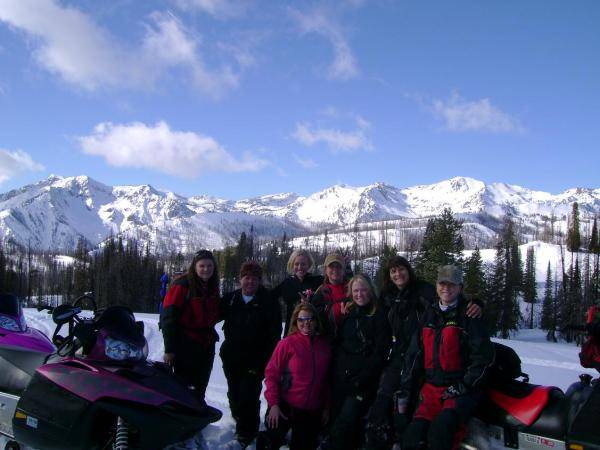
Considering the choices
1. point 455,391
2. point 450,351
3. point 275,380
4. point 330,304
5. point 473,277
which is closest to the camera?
point 455,391

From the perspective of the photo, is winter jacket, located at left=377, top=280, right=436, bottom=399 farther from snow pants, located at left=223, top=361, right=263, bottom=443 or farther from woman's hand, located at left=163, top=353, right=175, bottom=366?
woman's hand, located at left=163, top=353, right=175, bottom=366

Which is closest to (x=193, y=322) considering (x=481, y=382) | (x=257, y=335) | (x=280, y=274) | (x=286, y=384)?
(x=257, y=335)

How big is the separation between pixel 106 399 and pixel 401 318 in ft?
9.25

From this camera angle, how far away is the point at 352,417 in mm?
4695

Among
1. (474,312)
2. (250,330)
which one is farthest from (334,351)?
(474,312)

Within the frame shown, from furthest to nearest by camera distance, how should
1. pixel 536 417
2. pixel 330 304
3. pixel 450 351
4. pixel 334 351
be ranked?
pixel 330 304 < pixel 334 351 < pixel 450 351 < pixel 536 417

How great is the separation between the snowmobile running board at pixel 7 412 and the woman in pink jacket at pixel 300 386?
2345mm

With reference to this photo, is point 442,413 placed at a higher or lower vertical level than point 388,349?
lower

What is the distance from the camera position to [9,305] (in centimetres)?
550

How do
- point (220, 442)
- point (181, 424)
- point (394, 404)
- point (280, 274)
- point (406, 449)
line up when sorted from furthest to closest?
point (280, 274)
point (220, 442)
point (394, 404)
point (406, 449)
point (181, 424)

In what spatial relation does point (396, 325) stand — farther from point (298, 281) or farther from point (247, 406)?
point (247, 406)

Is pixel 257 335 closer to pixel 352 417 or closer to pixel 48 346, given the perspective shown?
pixel 352 417

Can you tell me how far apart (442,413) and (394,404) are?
0.54 m

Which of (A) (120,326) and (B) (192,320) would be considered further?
(B) (192,320)
